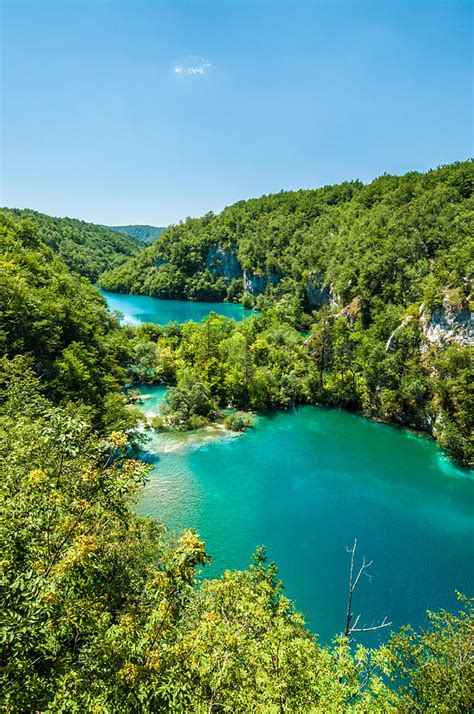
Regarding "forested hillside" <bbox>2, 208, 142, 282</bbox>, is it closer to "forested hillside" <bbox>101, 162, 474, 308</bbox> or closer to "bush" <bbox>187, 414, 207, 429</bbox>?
"forested hillside" <bbox>101, 162, 474, 308</bbox>

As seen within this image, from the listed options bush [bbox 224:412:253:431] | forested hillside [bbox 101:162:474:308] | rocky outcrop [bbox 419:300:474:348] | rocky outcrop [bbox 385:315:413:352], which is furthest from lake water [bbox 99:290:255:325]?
rocky outcrop [bbox 419:300:474:348]

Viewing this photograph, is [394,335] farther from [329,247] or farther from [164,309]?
[164,309]

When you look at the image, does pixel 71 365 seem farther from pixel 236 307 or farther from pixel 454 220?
pixel 236 307

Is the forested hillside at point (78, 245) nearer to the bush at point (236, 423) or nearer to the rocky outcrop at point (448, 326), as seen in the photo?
the bush at point (236, 423)

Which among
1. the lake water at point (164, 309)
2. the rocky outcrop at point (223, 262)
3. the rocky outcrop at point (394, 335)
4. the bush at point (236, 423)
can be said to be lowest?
the bush at point (236, 423)

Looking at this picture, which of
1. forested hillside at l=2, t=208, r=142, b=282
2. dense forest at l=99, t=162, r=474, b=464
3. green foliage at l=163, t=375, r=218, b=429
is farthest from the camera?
forested hillside at l=2, t=208, r=142, b=282

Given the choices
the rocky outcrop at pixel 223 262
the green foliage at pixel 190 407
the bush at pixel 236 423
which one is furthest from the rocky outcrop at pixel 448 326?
the rocky outcrop at pixel 223 262
